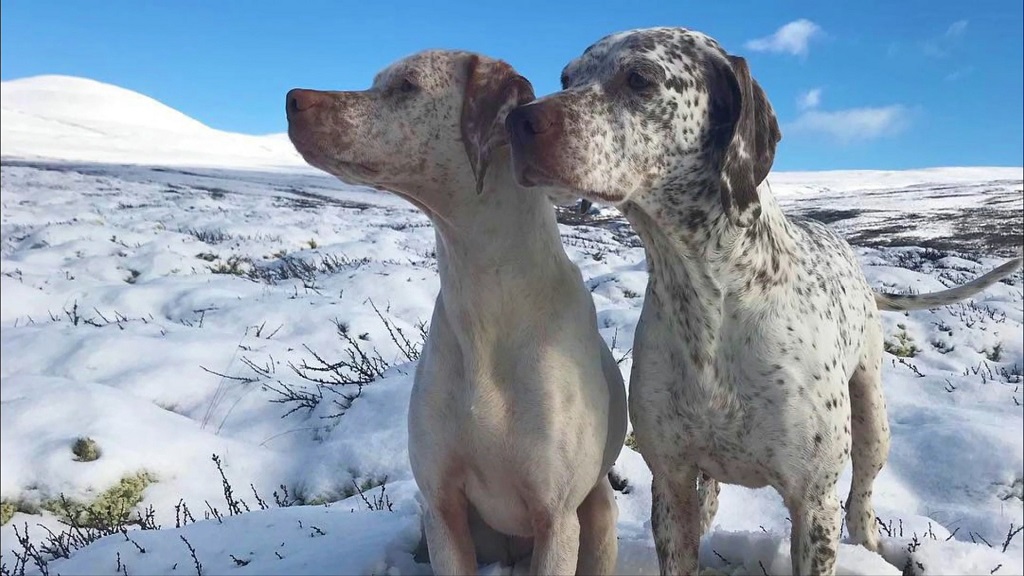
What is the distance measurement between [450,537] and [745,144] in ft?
4.96

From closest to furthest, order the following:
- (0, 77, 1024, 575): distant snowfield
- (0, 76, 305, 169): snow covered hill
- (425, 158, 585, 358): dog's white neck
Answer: (425, 158, 585, 358): dog's white neck → (0, 77, 1024, 575): distant snowfield → (0, 76, 305, 169): snow covered hill

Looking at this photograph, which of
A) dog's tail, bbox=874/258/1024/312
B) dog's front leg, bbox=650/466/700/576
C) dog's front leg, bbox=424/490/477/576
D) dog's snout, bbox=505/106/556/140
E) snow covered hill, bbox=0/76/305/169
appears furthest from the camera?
snow covered hill, bbox=0/76/305/169

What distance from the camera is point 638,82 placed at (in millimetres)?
2164

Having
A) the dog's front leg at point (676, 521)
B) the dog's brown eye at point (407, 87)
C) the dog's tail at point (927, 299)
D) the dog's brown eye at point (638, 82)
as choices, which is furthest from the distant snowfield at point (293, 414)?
the dog's brown eye at point (638, 82)

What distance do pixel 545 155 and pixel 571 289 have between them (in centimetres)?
56

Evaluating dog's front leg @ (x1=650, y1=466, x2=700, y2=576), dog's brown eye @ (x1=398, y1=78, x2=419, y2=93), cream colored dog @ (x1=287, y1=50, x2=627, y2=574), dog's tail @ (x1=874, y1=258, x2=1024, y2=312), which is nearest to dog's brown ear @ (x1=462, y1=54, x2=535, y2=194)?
cream colored dog @ (x1=287, y1=50, x2=627, y2=574)

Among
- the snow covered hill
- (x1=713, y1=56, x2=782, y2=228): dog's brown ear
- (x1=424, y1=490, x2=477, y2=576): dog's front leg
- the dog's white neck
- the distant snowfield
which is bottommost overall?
the distant snowfield

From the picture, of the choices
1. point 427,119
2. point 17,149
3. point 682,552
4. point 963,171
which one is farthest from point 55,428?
point 963,171

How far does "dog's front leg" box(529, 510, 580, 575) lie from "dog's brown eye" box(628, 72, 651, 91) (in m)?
1.29

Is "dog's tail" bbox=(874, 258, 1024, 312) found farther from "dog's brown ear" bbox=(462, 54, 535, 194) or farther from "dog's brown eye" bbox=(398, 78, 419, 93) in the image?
"dog's brown eye" bbox=(398, 78, 419, 93)

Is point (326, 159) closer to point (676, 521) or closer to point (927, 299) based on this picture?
point (676, 521)

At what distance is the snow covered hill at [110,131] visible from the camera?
53.6 metres

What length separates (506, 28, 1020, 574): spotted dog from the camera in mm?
2129

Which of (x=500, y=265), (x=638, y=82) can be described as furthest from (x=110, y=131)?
(x=638, y=82)
